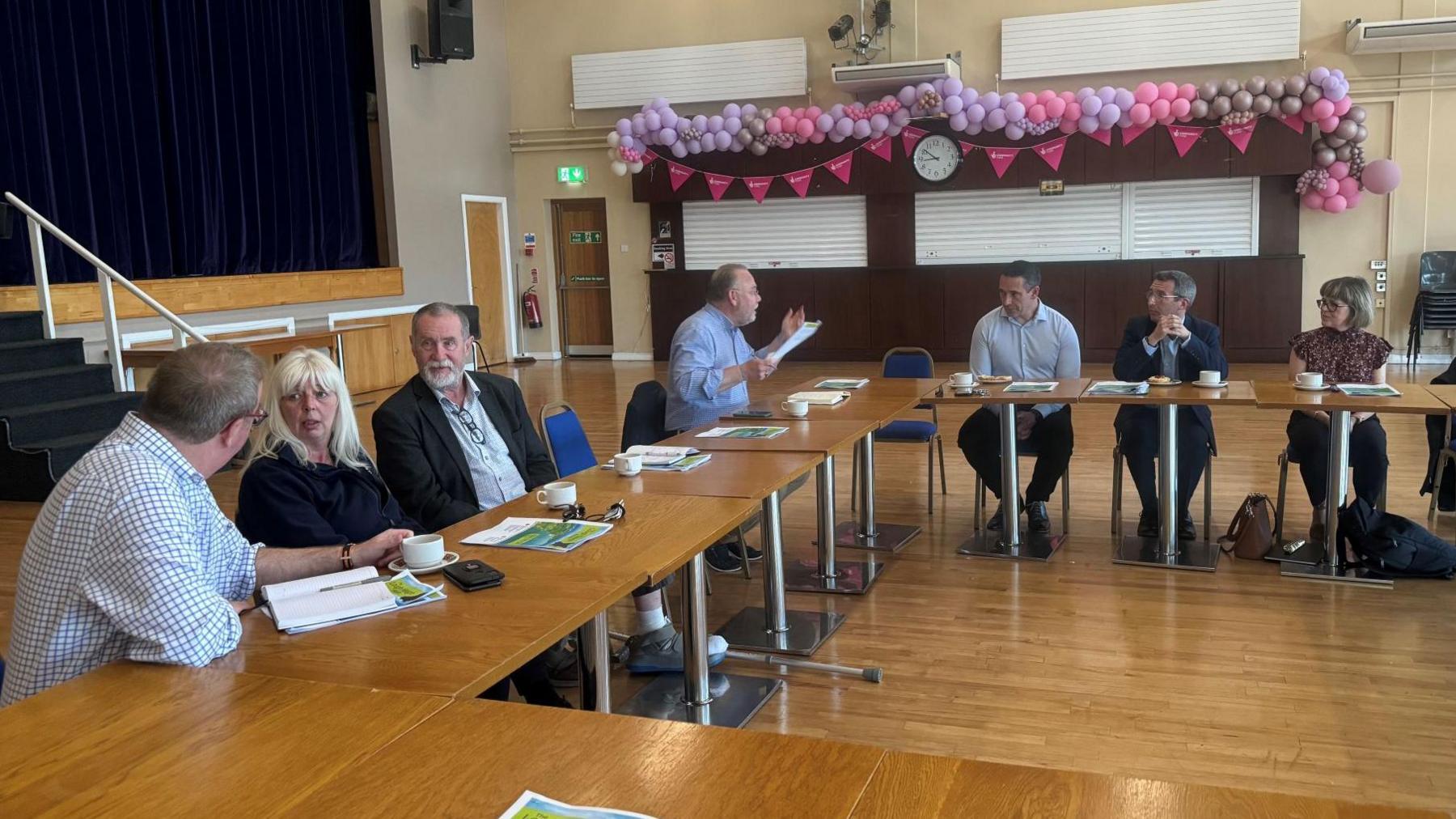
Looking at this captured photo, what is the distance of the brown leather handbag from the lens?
4.69 m

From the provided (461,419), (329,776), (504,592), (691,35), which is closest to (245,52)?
(691,35)

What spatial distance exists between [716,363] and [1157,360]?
2011mm

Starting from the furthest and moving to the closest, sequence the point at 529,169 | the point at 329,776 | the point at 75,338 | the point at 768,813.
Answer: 1. the point at 529,169
2. the point at 75,338
3. the point at 329,776
4. the point at 768,813

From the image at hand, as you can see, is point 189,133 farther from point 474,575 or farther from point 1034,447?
point 474,575

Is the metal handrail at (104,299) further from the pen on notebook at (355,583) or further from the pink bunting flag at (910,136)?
the pink bunting flag at (910,136)

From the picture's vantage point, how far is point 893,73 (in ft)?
36.4

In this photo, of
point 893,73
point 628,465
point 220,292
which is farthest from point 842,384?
point 893,73

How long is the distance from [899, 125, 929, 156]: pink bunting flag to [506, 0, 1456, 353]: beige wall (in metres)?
0.81

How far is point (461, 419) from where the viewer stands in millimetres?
3645

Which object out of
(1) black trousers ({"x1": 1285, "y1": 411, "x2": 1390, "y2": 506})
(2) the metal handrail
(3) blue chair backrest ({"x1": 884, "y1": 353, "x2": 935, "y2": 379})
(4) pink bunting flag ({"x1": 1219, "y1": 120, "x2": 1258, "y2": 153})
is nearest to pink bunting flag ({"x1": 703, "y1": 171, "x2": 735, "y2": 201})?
(4) pink bunting flag ({"x1": 1219, "y1": 120, "x2": 1258, "y2": 153})

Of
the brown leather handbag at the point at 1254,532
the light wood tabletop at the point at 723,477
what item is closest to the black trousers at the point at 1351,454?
the brown leather handbag at the point at 1254,532

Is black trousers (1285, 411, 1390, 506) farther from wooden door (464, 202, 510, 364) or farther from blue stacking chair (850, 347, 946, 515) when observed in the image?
wooden door (464, 202, 510, 364)

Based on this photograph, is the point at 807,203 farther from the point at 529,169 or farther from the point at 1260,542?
the point at 1260,542

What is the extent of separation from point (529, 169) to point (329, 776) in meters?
12.7
